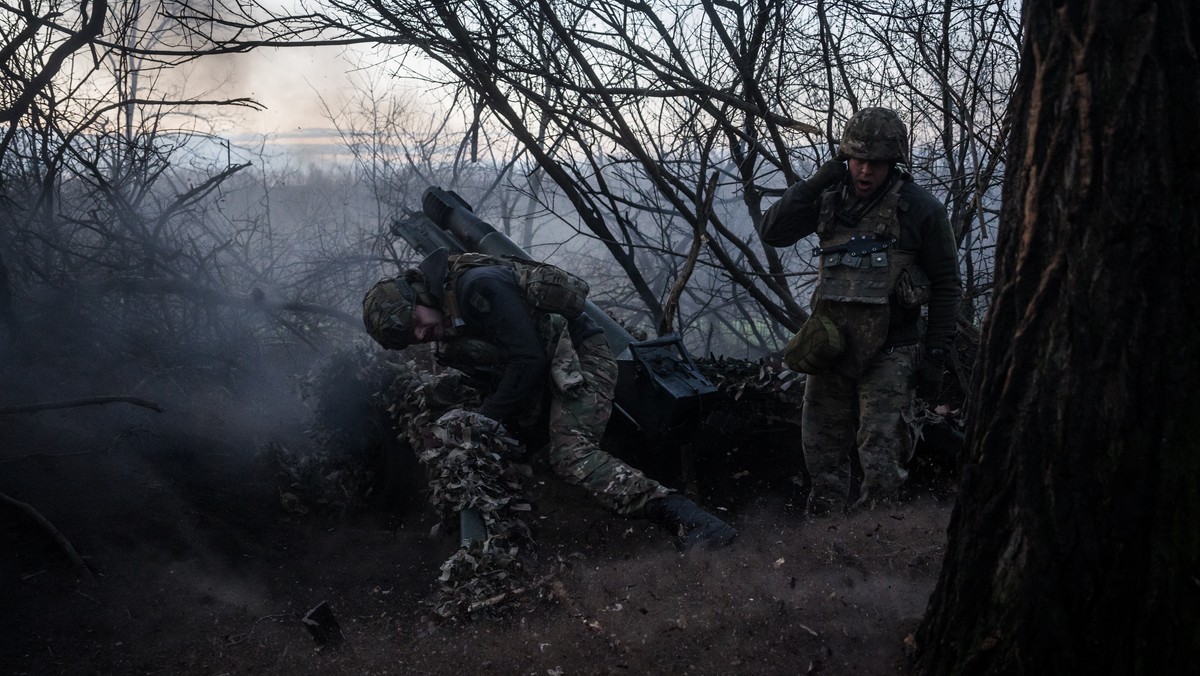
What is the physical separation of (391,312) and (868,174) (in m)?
2.45

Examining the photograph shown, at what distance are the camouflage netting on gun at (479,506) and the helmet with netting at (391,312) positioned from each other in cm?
53

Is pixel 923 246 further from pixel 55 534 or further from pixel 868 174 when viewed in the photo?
pixel 55 534

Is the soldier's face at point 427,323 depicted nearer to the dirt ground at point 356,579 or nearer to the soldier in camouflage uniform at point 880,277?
the dirt ground at point 356,579

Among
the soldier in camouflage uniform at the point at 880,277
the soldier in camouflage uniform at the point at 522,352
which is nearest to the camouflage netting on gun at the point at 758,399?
the soldier in camouflage uniform at the point at 522,352

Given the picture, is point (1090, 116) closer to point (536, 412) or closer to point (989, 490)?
point (989, 490)

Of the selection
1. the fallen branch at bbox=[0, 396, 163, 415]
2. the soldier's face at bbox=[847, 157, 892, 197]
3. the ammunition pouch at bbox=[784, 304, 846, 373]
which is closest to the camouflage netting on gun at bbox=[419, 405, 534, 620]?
the ammunition pouch at bbox=[784, 304, 846, 373]

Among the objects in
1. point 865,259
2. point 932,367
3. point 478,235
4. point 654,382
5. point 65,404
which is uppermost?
point 478,235

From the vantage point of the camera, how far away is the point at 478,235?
560 centimetres

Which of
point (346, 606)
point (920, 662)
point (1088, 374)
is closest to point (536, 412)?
point (346, 606)

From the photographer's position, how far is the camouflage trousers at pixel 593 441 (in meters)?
3.92

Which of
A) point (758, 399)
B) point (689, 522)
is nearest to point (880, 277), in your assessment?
point (689, 522)

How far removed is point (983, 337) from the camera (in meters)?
2.00

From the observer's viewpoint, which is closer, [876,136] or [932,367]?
[876,136]

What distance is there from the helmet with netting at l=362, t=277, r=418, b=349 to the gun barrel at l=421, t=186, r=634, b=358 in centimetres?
85
